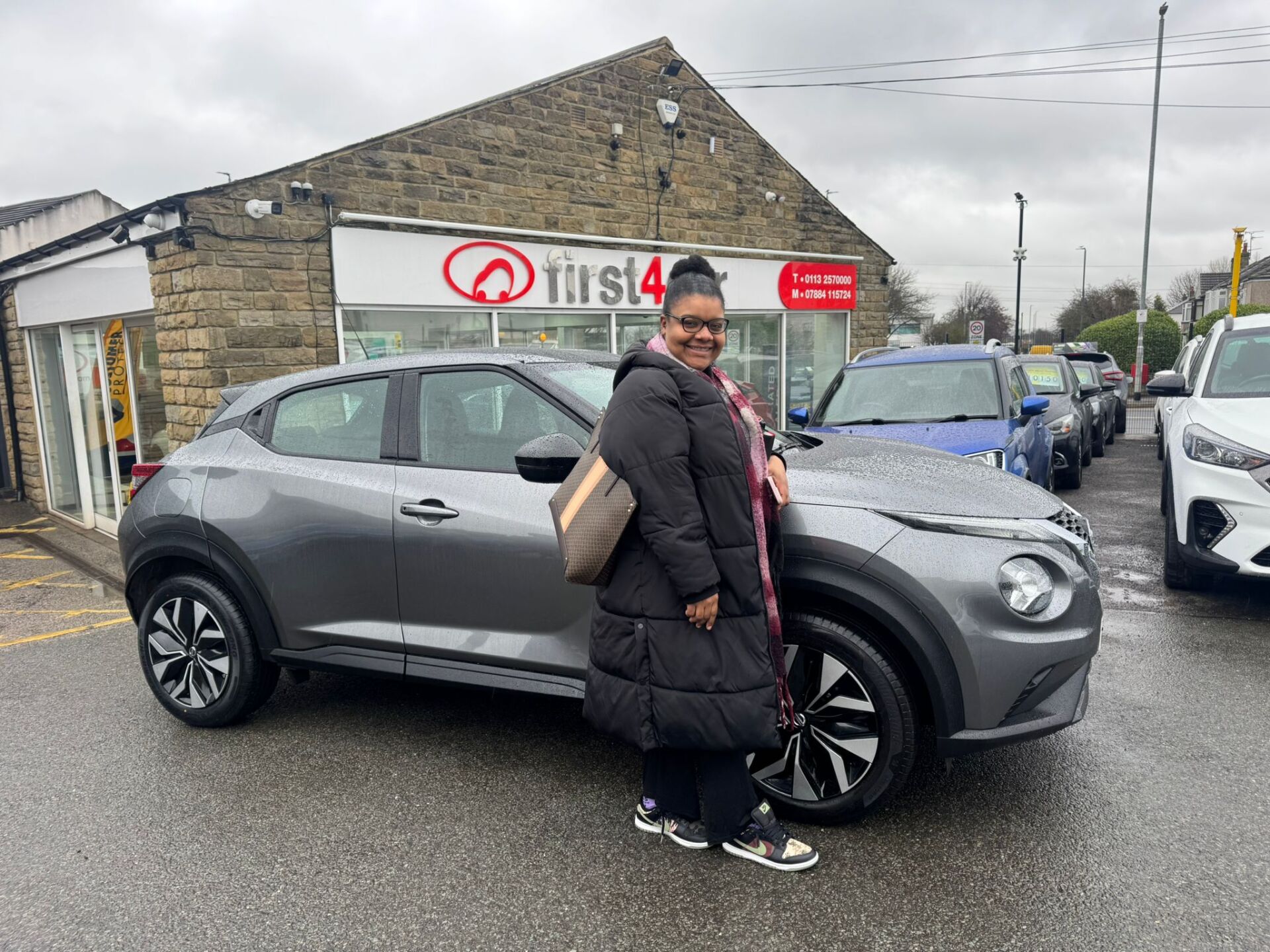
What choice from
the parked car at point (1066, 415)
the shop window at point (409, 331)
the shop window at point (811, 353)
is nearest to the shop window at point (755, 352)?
the shop window at point (811, 353)

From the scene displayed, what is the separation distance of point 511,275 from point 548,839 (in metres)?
7.19

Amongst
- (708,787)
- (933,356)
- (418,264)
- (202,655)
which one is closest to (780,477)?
(708,787)

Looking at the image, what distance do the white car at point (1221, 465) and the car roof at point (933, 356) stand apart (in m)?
1.66

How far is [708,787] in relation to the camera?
2.82m

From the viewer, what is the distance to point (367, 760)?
368cm

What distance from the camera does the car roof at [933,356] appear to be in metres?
7.49

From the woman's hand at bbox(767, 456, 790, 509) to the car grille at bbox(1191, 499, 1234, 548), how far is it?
3.41 m

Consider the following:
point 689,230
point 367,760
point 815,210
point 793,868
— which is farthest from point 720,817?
point 815,210

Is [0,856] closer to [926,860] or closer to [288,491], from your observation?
[288,491]

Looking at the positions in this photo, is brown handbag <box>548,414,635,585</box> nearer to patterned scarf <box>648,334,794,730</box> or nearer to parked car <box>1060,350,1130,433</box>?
patterned scarf <box>648,334,794,730</box>

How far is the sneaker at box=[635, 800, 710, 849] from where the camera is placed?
293cm

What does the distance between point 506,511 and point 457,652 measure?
612mm

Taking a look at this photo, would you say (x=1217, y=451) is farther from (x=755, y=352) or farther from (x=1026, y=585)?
(x=755, y=352)

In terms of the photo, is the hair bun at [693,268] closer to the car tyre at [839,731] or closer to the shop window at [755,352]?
the car tyre at [839,731]
